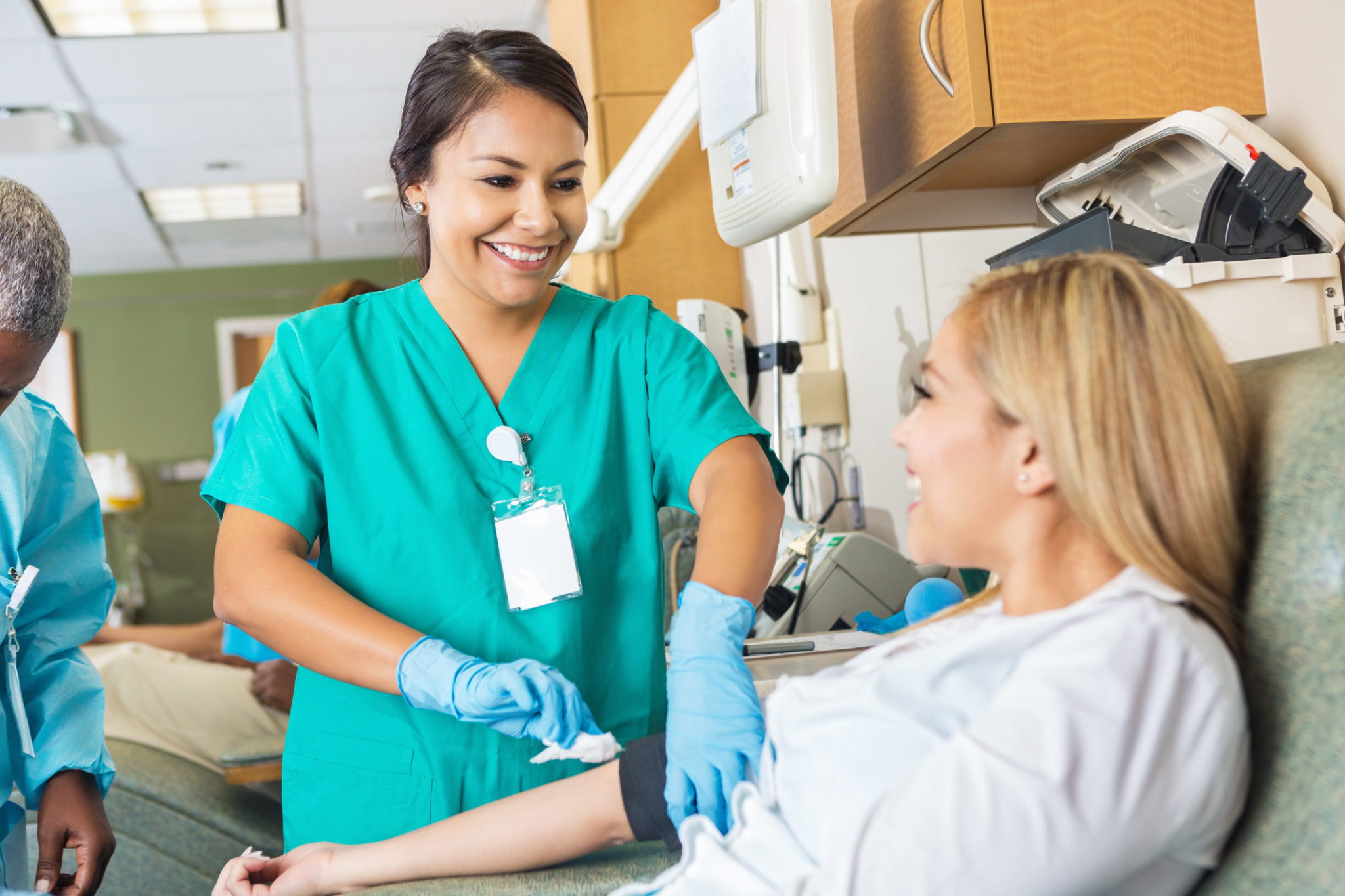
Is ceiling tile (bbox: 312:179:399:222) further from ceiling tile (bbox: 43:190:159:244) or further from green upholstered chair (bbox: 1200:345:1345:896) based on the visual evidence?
green upholstered chair (bbox: 1200:345:1345:896)

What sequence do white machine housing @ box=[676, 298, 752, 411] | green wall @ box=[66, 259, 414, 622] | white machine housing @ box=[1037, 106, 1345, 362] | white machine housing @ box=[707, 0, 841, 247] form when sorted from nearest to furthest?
1. white machine housing @ box=[1037, 106, 1345, 362]
2. white machine housing @ box=[707, 0, 841, 247]
3. white machine housing @ box=[676, 298, 752, 411]
4. green wall @ box=[66, 259, 414, 622]

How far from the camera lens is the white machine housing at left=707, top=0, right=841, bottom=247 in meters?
1.42

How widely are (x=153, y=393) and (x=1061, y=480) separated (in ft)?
22.2

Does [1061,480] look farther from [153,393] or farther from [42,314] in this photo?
[153,393]

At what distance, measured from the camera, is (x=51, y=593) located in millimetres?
1221

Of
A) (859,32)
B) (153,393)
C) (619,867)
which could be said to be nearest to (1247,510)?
(619,867)

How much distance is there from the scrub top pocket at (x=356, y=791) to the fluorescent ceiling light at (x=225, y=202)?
4391 millimetres

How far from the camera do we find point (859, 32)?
1685 mm

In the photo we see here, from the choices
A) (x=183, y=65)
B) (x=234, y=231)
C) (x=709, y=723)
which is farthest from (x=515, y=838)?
(x=234, y=231)

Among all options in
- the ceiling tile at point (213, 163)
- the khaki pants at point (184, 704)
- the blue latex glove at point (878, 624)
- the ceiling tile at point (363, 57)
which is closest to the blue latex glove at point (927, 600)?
the blue latex glove at point (878, 624)

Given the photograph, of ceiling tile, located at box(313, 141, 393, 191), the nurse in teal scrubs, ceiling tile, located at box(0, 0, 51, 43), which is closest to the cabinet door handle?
the nurse in teal scrubs

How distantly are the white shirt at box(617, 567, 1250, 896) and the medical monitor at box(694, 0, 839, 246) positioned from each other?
86cm

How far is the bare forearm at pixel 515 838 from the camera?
3.17 ft

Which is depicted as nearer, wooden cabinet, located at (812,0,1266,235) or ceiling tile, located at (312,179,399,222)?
wooden cabinet, located at (812,0,1266,235)
